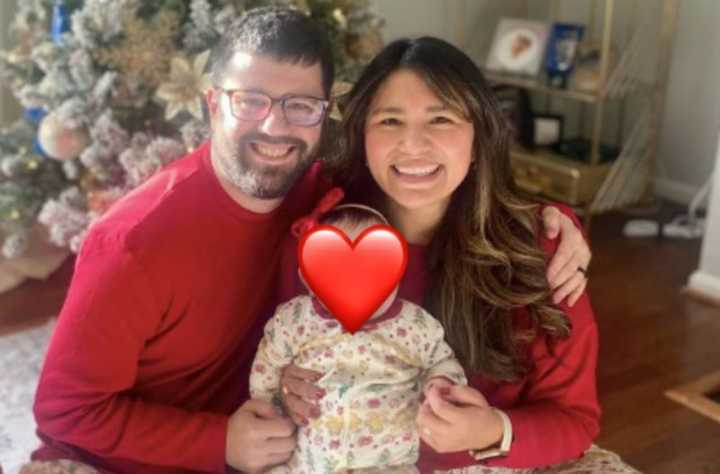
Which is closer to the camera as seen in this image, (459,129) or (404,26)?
(459,129)

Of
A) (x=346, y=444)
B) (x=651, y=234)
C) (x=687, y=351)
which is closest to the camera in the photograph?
(x=346, y=444)

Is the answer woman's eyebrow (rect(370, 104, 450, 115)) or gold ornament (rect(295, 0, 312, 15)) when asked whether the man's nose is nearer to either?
woman's eyebrow (rect(370, 104, 450, 115))

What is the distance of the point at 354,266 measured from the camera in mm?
1226

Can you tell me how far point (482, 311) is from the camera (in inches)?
53.6

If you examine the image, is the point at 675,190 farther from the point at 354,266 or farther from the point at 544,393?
the point at 354,266

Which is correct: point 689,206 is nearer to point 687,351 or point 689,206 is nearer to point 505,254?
point 687,351

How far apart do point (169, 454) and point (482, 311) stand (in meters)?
0.55

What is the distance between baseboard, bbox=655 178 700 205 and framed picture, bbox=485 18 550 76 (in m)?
0.79

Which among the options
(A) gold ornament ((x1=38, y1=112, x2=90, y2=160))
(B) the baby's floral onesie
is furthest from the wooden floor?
(B) the baby's floral onesie

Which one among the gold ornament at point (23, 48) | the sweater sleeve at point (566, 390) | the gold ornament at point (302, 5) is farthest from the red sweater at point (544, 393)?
the gold ornament at point (23, 48)

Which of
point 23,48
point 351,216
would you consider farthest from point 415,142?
point 23,48

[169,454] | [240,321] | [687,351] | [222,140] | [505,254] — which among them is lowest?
[687,351]

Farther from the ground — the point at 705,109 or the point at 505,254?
the point at 505,254

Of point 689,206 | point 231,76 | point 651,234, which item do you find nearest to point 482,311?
point 231,76
